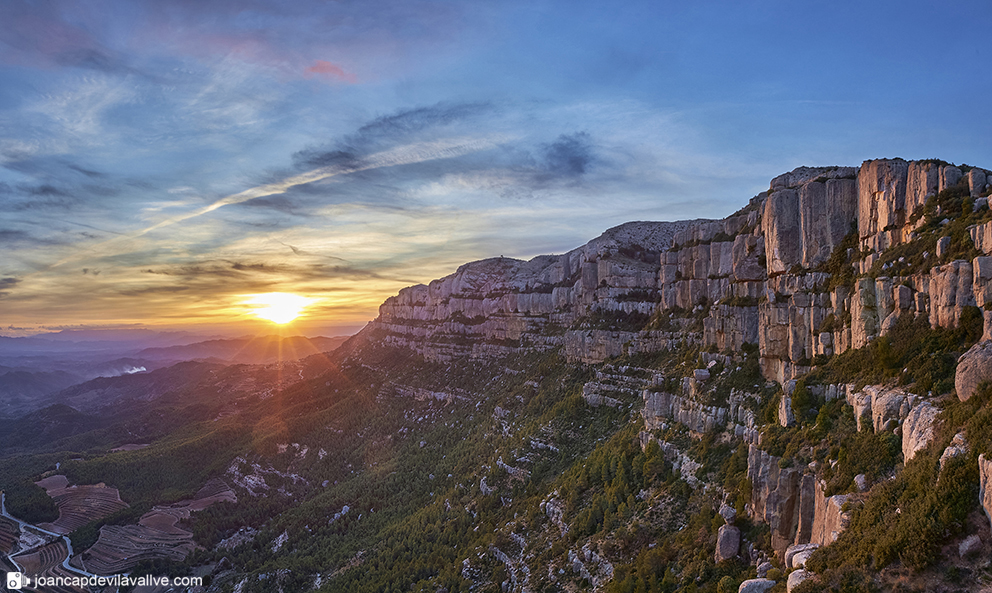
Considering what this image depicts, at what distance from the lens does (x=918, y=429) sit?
A: 21453 millimetres

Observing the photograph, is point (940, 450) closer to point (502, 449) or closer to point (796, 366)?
point (796, 366)

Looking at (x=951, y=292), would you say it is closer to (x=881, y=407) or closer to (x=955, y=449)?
(x=881, y=407)

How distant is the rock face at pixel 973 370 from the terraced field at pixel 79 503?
442ft

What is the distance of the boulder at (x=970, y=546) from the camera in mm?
16109

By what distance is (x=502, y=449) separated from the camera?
6944 cm

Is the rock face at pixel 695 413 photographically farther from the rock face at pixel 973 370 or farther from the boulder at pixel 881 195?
the boulder at pixel 881 195

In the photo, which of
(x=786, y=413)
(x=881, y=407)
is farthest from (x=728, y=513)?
(x=881, y=407)

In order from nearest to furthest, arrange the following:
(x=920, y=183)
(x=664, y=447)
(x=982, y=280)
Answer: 1. (x=982, y=280)
2. (x=920, y=183)
3. (x=664, y=447)

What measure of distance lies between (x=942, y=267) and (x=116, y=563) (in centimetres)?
11359

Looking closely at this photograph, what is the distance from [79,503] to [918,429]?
146 metres

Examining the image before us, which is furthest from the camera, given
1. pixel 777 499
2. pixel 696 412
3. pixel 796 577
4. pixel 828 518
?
pixel 696 412

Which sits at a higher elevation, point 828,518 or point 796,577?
point 828,518

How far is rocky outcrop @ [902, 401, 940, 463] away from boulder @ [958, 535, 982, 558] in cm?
483

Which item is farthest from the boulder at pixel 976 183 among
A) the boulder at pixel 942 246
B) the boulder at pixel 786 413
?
the boulder at pixel 786 413
